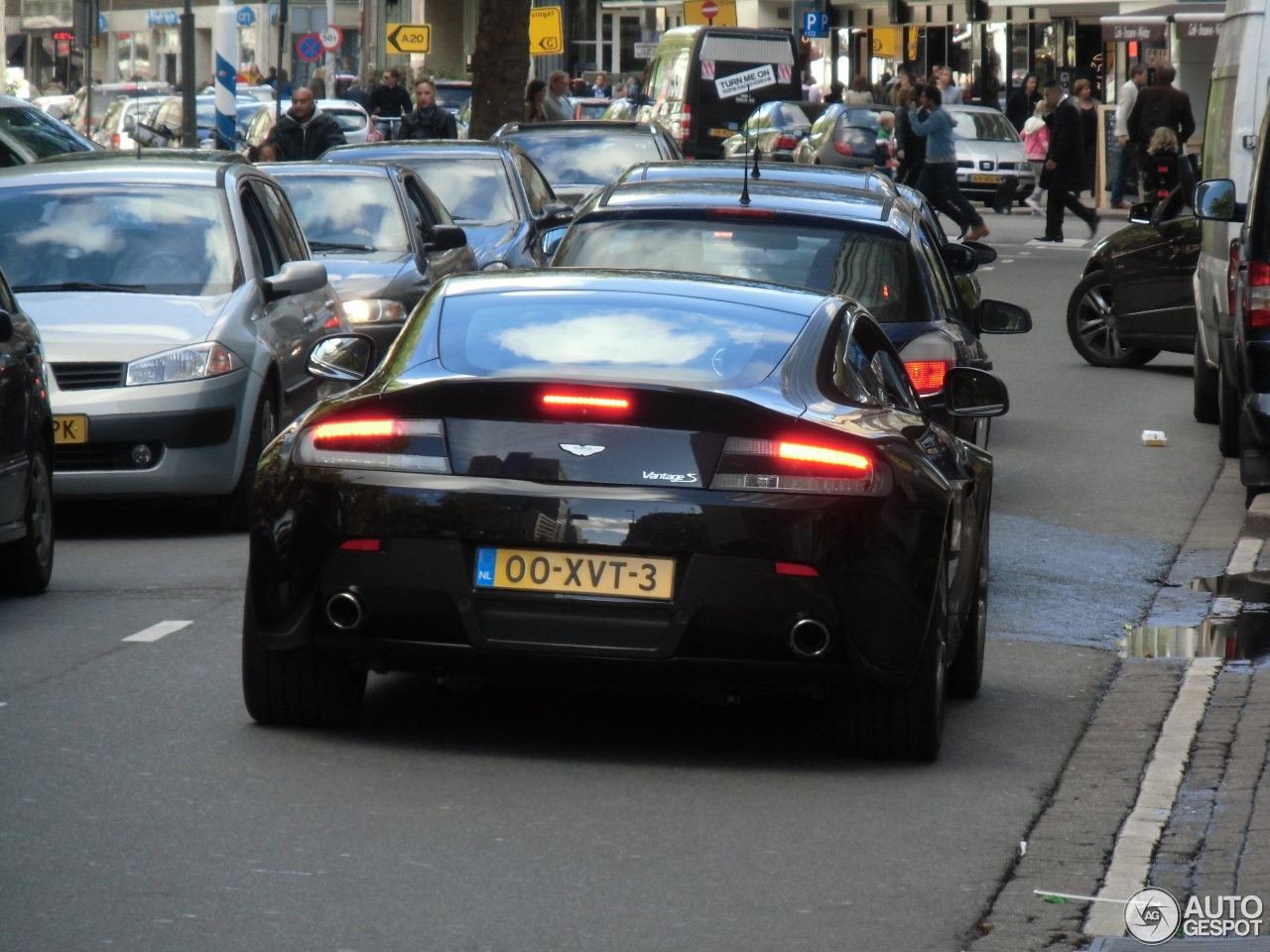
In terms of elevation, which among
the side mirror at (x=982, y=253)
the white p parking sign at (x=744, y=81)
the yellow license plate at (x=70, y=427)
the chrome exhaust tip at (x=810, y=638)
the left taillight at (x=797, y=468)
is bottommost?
the yellow license plate at (x=70, y=427)

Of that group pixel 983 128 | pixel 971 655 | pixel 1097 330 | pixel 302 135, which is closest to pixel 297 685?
pixel 971 655

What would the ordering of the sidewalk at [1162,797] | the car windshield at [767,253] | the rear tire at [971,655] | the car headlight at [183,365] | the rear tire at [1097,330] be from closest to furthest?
1. the sidewalk at [1162,797]
2. the rear tire at [971,655]
3. the car windshield at [767,253]
4. the car headlight at [183,365]
5. the rear tire at [1097,330]

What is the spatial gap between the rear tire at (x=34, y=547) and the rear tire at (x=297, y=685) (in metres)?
2.76

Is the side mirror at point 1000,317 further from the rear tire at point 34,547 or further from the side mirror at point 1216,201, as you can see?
the rear tire at point 34,547

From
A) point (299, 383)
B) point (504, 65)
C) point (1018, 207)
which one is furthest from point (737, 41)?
point (299, 383)

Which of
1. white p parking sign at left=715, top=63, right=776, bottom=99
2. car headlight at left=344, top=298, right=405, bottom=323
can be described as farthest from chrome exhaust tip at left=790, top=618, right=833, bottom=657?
white p parking sign at left=715, top=63, right=776, bottom=99

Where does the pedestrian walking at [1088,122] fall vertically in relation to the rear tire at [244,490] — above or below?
above

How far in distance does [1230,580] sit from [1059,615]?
1.21 metres

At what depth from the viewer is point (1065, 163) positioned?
104ft

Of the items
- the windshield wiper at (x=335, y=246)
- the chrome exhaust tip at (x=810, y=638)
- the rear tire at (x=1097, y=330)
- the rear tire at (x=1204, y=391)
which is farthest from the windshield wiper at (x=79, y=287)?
the rear tire at (x=1097, y=330)

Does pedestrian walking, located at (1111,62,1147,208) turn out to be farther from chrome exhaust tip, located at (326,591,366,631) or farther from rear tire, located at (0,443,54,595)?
chrome exhaust tip, located at (326,591,366,631)

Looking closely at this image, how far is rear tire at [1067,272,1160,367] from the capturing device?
1928 cm

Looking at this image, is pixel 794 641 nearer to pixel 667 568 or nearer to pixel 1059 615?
pixel 667 568

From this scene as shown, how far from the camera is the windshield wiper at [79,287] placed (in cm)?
1170
